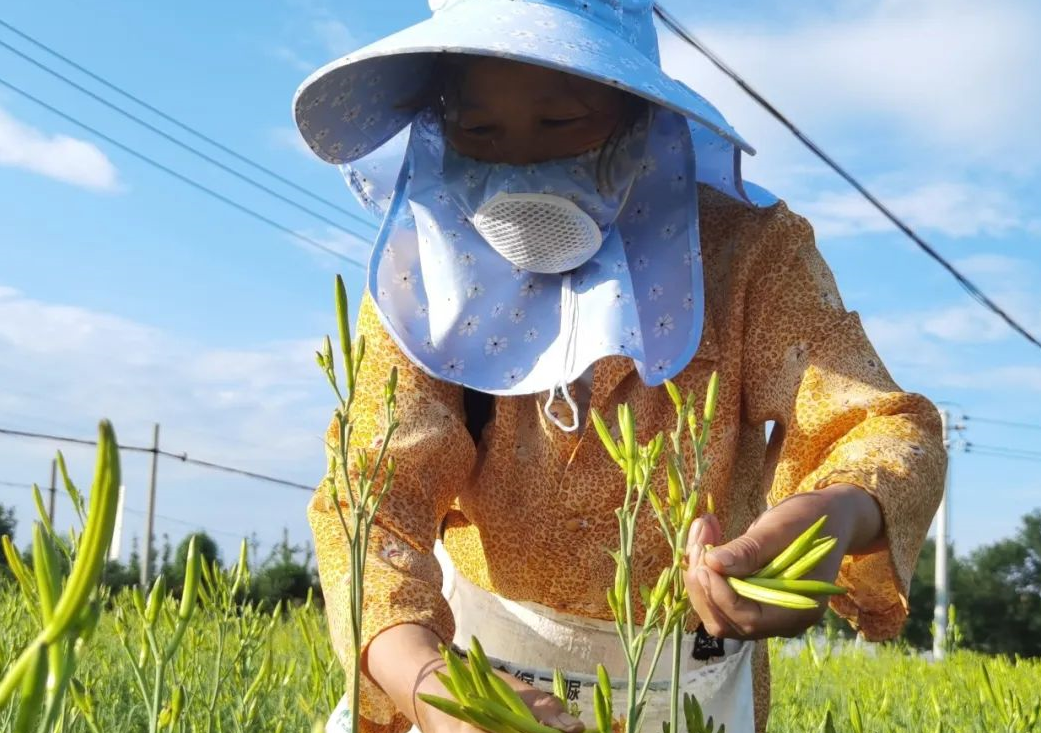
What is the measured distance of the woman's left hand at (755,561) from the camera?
732 mm

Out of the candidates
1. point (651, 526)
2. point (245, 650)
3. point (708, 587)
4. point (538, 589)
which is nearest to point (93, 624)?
point (708, 587)

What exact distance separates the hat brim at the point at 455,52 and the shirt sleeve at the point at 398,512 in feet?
1.02

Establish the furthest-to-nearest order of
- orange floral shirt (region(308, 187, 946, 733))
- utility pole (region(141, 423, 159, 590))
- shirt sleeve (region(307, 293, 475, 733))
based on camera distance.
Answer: utility pole (region(141, 423, 159, 590))
orange floral shirt (region(308, 187, 946, 733))
shirt sleeve (region(307, 293, 475, 733))

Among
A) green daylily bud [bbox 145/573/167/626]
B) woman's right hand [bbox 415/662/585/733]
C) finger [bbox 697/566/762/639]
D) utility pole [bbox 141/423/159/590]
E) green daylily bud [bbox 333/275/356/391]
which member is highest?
utility pole [bbox 141/423/159/590]

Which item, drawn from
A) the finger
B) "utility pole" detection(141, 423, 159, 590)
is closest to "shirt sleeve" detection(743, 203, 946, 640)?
the finger

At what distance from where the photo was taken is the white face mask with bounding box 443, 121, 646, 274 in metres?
1.49

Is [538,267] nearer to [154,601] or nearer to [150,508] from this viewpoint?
[154,601]

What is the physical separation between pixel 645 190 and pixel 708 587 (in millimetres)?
980

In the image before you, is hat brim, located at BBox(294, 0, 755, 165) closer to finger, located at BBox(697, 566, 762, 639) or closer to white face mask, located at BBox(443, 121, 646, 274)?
white face mask, located at BBox(443, 121, 646, 274)

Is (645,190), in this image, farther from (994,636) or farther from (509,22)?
(994,636)

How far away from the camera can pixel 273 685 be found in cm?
229

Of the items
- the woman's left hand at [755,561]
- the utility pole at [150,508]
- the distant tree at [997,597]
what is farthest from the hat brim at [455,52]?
the distant tree at [997,597]

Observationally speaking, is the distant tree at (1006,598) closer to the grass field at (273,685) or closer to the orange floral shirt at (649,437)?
the grass field at (273,685)

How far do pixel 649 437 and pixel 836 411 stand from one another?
0.89 feet
